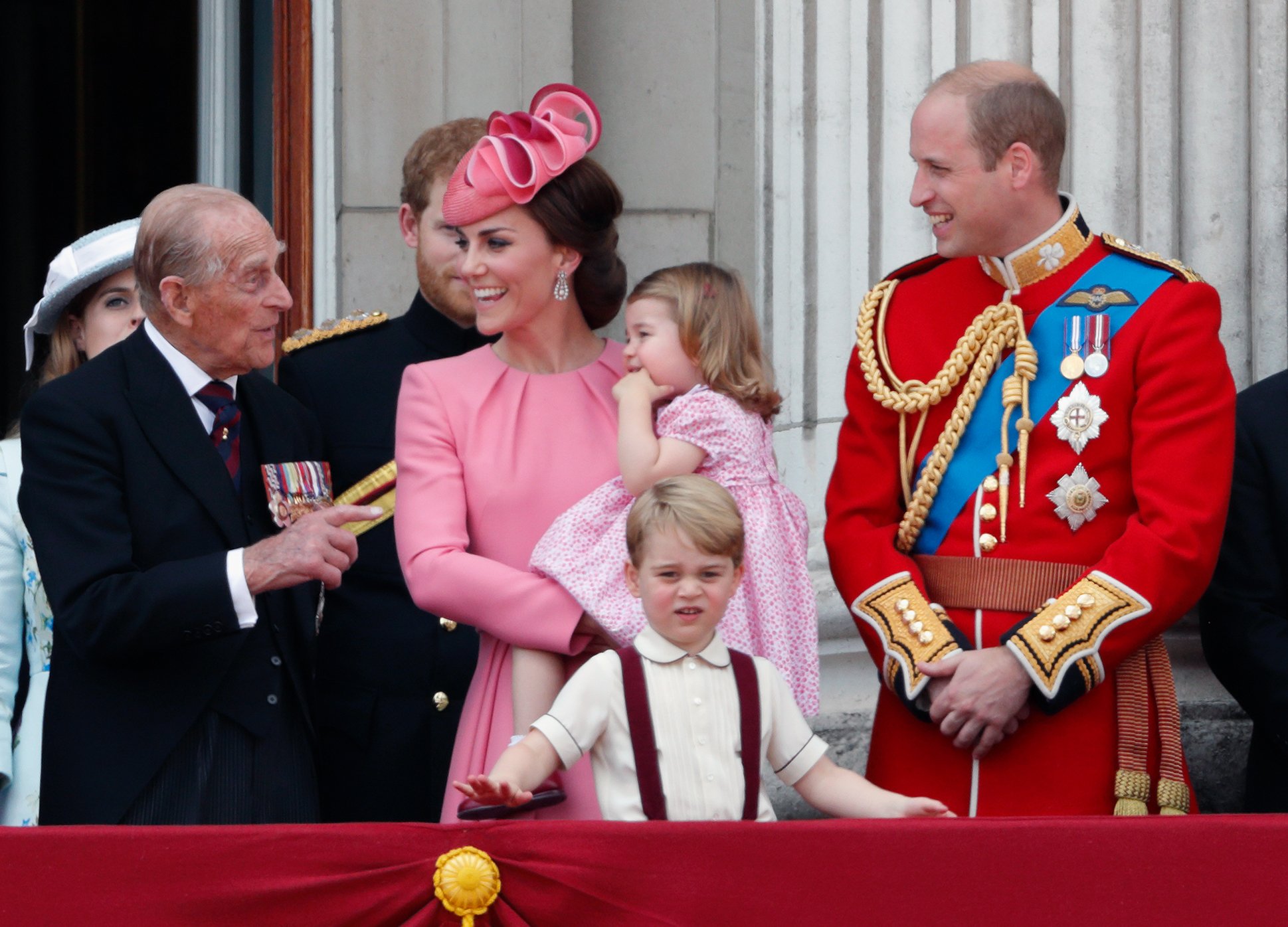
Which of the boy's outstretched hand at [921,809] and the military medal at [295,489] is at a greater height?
the military medal at [295,489]

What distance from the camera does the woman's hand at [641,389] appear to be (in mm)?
3109

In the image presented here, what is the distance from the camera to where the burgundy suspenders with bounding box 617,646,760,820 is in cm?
264

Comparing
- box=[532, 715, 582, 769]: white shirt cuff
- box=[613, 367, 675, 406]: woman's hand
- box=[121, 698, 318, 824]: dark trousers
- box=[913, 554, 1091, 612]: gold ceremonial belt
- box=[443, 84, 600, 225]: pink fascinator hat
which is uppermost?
box=[443, 84, 600, 225]: pink fascinator hat

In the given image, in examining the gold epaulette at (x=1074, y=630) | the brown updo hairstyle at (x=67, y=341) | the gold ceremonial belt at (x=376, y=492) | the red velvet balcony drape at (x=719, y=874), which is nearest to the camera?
the red velvet balcony drape at (x=719, y=874)

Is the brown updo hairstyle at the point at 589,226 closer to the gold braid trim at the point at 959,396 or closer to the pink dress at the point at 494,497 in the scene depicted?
the pink dress at the point at 494,497

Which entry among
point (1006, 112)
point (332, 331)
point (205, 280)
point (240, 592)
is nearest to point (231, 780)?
point (240, 592)

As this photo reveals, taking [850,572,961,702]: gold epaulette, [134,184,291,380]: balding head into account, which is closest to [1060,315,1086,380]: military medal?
[850,572,961,702]: gold epaulette

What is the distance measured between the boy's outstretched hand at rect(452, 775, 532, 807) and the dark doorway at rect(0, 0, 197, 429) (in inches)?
188

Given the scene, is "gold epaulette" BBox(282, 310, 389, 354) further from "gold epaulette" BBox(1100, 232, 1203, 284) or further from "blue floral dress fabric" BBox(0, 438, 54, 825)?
"gold epaulette" BBox(1100, 232, 1203, 284)

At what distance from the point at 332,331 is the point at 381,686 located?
2.43 ft

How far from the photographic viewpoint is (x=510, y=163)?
3203 mm

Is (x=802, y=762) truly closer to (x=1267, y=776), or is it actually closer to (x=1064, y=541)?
(x=1064, y=541)

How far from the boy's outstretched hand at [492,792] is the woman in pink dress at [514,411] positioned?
42cm

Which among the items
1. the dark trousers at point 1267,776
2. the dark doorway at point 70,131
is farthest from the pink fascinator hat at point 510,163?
the dark doorway at point 70,131
